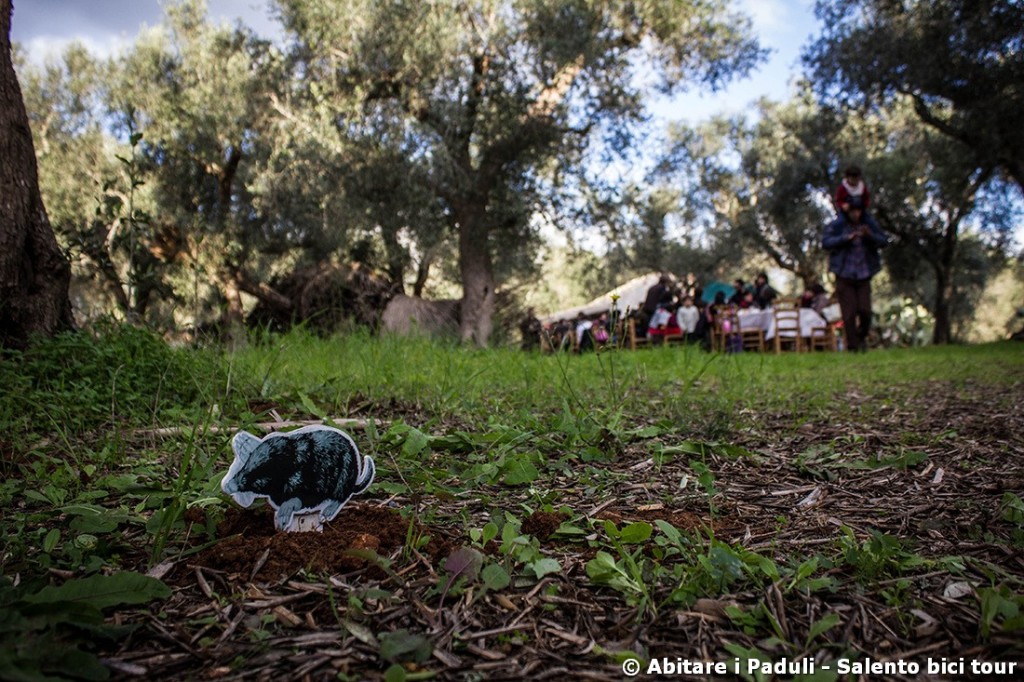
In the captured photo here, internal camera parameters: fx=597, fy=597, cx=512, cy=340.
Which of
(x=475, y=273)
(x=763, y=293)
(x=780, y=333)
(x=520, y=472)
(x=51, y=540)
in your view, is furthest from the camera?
(x=763, y=293)

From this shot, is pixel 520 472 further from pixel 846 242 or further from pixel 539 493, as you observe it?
pixel 846 242

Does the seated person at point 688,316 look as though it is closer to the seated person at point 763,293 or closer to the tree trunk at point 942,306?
the seated person at point 763,293

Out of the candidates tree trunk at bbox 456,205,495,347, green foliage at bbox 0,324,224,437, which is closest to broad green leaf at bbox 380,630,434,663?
green foliage at bbox 0,324,224,437

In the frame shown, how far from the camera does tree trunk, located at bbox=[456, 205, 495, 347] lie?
40.6ft

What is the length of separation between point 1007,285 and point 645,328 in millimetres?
42554

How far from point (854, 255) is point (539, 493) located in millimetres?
7748

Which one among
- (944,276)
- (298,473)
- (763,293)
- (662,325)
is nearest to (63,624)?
(298,473)

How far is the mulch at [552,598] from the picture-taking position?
43.0 inches

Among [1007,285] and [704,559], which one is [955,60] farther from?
[1007,285]

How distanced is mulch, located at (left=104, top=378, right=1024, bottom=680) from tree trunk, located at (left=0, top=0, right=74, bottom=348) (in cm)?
269

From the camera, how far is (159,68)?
13977 mm

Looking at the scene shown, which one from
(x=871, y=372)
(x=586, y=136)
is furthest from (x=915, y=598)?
(x=586, y=136)

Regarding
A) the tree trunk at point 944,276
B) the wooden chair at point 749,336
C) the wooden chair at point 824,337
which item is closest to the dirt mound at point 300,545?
the wooden chair at point 824,337

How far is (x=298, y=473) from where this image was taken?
1577mm
